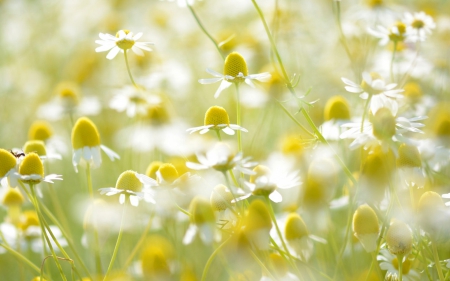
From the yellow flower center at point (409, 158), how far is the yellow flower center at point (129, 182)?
0.67 meters

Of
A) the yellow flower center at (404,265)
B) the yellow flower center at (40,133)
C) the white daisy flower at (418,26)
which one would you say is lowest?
the yellow flower center at (404,265)

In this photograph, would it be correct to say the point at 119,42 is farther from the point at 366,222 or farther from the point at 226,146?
the point at 366,222

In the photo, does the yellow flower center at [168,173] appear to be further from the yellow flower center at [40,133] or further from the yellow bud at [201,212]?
the yellow flower center at [40,133]

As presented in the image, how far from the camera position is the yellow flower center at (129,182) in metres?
1.55

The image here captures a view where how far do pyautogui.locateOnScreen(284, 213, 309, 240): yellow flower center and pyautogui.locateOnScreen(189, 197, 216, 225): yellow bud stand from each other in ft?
1.28

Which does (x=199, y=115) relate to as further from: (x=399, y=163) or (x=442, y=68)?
(x=399, y=163)

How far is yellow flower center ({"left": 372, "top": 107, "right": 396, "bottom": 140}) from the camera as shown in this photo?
134cm

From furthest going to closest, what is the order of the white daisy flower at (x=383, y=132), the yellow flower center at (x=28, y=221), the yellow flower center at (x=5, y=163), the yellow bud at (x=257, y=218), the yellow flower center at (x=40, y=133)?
the yellow flower center at (x=40, y=133)
the yellow flower center at (x=28, y=221)
the yellow flower center at (x=5, y=163)
the white daisy flower at (x=383, y=132)
the yellow bud at (x=257, y=218)

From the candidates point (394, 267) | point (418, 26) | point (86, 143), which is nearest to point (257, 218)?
point (394, 267)

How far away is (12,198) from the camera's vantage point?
7.11 feet

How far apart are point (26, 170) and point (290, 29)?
2492mm

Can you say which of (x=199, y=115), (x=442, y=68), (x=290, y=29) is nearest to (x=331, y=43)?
(x=290, y=29)

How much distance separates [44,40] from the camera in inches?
203

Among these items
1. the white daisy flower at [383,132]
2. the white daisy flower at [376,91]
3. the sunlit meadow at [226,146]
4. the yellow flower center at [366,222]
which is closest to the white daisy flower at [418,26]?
the sunlit meadow at [226,146]
